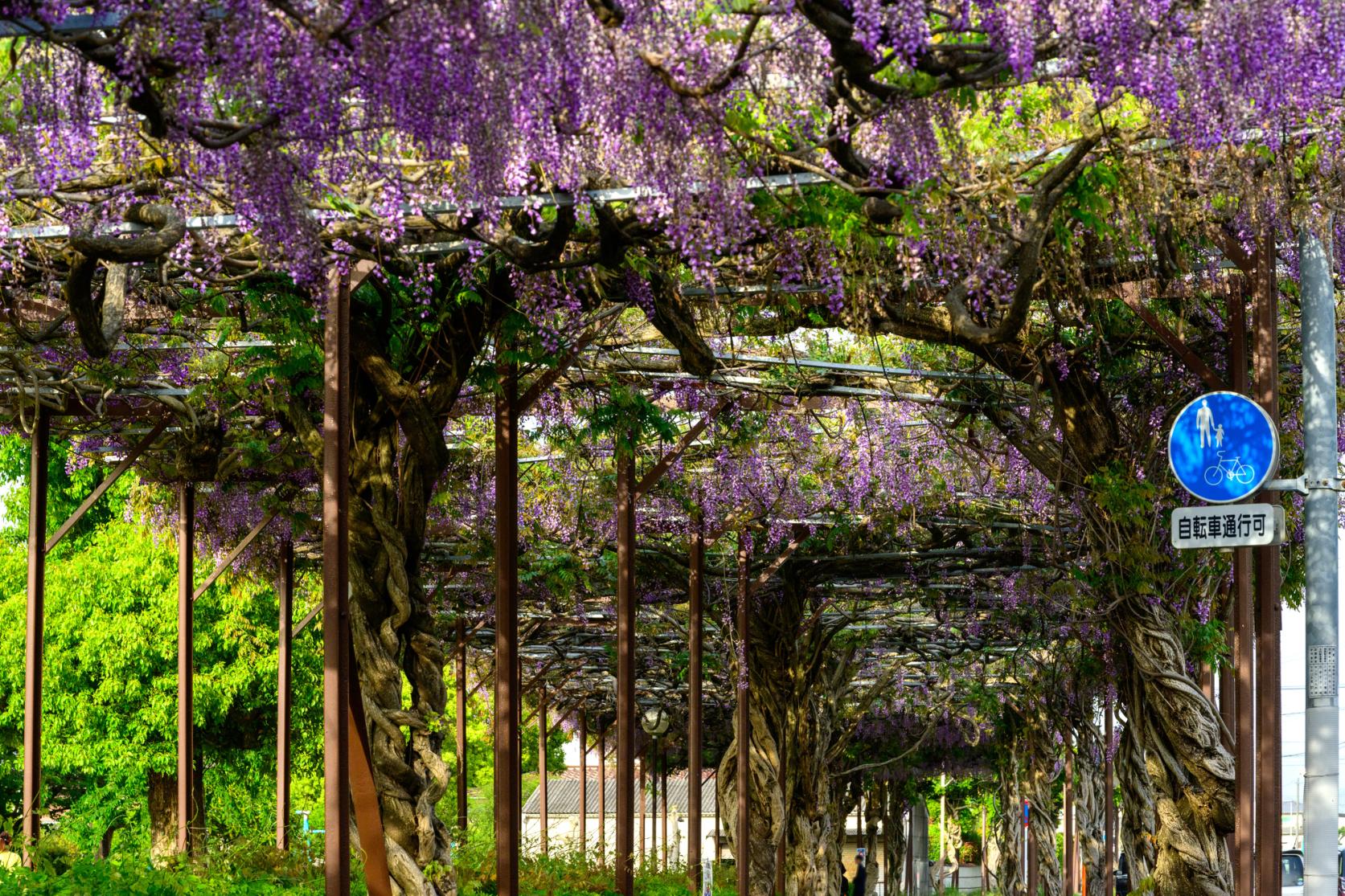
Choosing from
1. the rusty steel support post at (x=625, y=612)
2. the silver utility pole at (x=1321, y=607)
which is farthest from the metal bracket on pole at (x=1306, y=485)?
the rusty steel support post at (x=625, y=612)

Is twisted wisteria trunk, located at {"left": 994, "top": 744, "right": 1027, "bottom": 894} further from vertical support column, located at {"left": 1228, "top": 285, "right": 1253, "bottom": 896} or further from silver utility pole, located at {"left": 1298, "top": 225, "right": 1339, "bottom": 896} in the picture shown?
silver utility pole, located at {"left": 1298, "top": 225, "right": 1339, "bottom": 896}

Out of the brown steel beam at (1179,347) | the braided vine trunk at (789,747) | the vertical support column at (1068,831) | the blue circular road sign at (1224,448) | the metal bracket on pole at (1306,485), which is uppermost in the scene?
the brown steel beam at (1179,347)

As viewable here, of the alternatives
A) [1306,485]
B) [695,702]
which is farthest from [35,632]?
[1306,485]

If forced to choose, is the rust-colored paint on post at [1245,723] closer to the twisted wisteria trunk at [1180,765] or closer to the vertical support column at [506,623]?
the twisted wisteria trunk at [1180,765]

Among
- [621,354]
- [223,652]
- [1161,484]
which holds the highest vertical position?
[621,354]

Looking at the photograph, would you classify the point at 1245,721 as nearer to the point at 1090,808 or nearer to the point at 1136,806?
the point at 1136,806

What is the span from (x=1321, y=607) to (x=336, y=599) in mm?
3707

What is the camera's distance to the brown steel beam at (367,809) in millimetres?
7660

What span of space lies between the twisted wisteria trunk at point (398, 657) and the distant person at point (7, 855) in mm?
1771

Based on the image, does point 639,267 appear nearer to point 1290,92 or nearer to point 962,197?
point 962,197

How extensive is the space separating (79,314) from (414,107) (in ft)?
7.16

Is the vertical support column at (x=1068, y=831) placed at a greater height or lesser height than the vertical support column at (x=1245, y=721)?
lesser

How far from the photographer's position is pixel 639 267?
23.9 ft

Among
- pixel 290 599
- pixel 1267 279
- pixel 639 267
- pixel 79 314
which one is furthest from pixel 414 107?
pixel 290 599
